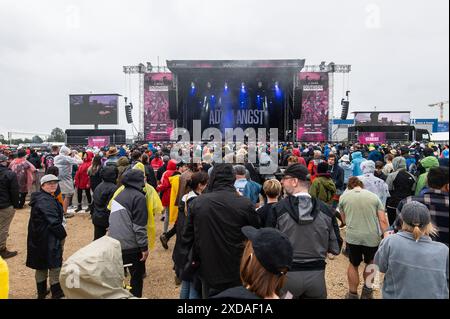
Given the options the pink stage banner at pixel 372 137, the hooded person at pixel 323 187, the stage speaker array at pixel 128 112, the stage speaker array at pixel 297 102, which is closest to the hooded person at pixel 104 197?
the hooded person at pixel 323 187

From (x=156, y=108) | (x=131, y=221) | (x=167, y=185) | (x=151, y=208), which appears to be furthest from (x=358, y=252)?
(x=156, y=108)

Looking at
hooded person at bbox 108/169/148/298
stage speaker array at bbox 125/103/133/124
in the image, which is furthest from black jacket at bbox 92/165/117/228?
stage speaker array at bbox 125/103/133/124

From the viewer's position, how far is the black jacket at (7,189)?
17.6 ft

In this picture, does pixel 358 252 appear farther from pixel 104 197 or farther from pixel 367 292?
pixel 104 197

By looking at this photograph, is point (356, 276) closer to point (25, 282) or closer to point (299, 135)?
point (25, 282)

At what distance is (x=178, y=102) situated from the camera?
18219 mm

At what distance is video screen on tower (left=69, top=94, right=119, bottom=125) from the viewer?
25641mm

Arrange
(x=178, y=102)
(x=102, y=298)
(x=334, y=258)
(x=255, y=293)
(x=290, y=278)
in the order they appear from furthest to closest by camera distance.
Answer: (x=178, y=102) → (x=334, y=258) → (x=290, y=278) → (x=102, y=298) → (x=255, y=293)

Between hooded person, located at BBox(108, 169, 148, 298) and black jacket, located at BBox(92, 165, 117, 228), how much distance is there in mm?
783

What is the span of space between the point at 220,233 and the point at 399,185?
3636 millimetres

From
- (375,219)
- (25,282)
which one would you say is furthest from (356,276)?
(25,282)

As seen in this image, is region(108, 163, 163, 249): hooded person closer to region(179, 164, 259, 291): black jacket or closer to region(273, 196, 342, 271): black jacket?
region(179, 164, 259, 291): black jacket

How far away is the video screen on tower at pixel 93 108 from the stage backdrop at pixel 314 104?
560 inches

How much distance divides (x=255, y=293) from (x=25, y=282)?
169 inches
